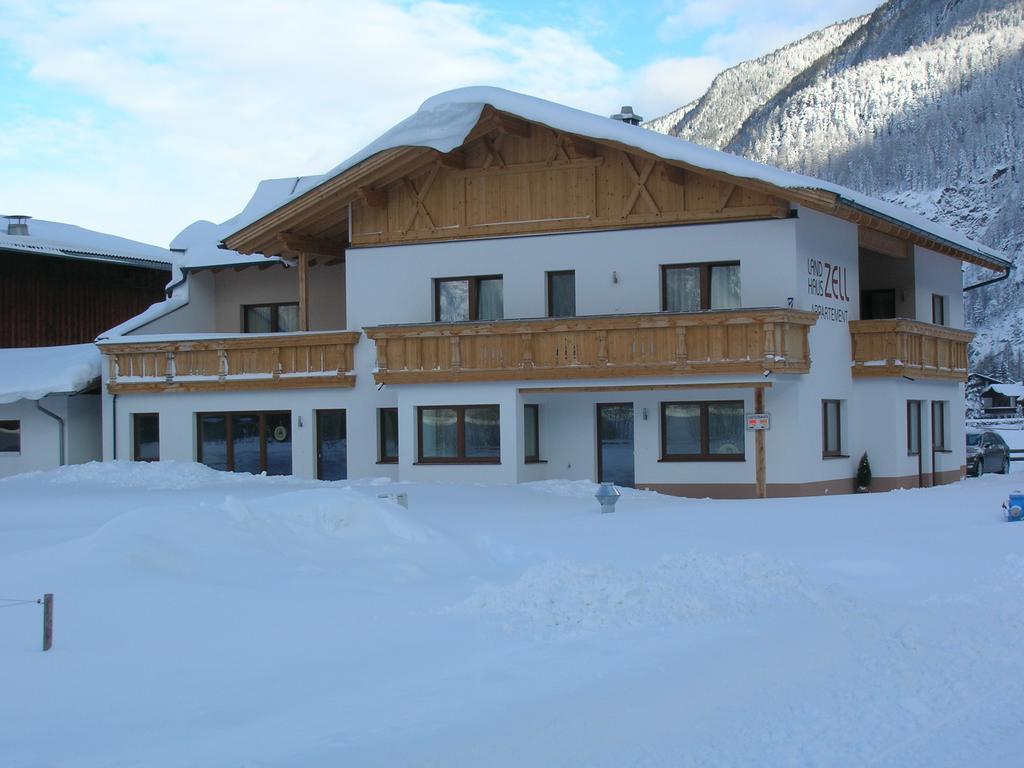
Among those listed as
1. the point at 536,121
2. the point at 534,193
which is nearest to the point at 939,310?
the point at 534,193

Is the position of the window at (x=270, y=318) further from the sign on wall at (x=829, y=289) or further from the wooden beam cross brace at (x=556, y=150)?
the sign on wall at (x=829, y=289)

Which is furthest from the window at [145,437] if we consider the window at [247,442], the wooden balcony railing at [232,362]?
the window at [247,442]

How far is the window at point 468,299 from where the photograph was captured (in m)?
28.4

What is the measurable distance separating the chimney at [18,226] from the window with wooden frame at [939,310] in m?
26.1

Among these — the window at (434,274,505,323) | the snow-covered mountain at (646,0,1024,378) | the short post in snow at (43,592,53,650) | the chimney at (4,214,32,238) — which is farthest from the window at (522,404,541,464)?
the snow-covered mountain at (646,0,1024,378)

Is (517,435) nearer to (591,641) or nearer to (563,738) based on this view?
(591,641)

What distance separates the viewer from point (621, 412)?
2725cm

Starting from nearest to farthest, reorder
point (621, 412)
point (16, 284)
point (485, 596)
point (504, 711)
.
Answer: point (504, 711) < point (485, 596) < point (621, 412) < point (16, 284)

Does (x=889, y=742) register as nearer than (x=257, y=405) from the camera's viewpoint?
Yes

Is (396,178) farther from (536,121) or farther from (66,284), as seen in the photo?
(66,284)

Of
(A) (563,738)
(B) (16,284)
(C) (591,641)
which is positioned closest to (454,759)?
(A) (563,738)

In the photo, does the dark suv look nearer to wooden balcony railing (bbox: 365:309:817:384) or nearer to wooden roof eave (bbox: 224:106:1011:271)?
wooden roof eave (bbox: 224:106:1011:271)

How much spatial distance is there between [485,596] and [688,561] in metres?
2.75

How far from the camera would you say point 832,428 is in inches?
1091
